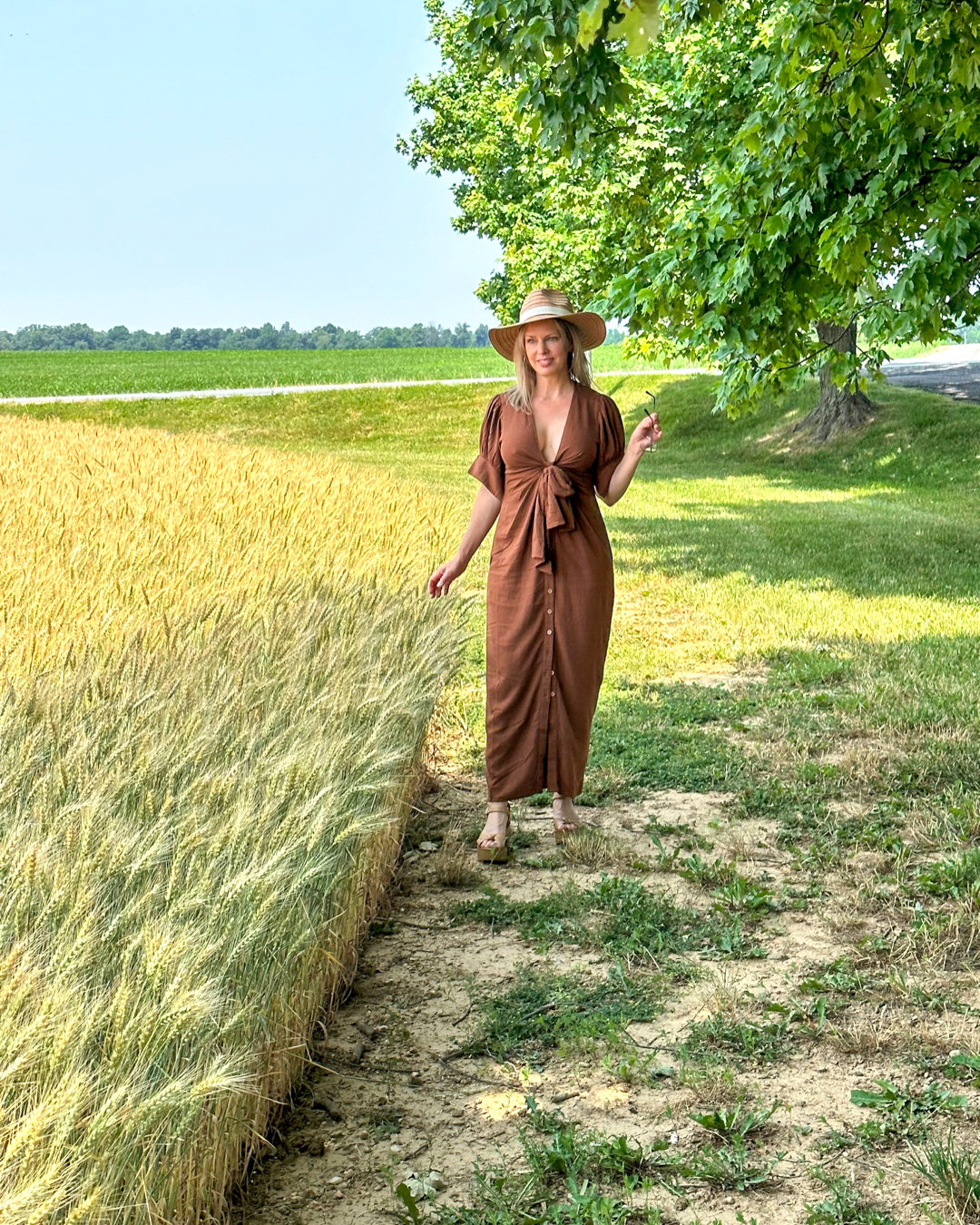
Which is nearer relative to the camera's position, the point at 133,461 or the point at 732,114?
the point at 133,461

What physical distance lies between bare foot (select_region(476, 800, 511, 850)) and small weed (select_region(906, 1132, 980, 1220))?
8.07 feet

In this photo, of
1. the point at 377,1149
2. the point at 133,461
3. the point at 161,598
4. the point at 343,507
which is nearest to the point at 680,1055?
the point at 377,1149

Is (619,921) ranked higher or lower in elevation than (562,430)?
lower

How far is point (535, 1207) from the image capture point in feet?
9.66

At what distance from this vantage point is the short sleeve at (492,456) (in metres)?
5.25

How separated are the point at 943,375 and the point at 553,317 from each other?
101 feet

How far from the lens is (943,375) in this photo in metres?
33.1

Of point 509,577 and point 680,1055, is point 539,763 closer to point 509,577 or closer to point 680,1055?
point 509,577

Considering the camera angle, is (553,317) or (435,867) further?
(435,867)

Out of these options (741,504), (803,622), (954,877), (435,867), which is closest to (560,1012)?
(435,867)

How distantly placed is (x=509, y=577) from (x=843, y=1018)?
2.18 metres

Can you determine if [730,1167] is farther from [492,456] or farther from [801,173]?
[801,173]

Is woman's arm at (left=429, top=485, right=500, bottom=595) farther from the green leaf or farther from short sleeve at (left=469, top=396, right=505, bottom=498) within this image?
the green leaf

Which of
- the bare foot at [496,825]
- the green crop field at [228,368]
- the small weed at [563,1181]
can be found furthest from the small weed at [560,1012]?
the green crop field at [228,368]
